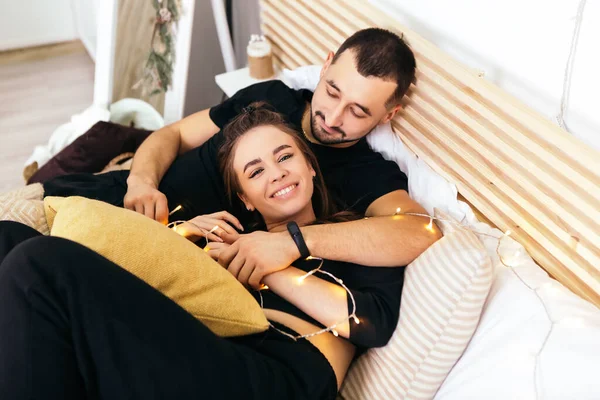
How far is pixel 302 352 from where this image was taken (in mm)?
1116

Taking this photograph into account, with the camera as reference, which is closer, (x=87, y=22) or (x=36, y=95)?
(x=36, y=95)

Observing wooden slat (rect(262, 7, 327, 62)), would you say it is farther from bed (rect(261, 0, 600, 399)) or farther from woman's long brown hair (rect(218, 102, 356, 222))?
woman's long brown hair (rect(218, 102, 356, 222))

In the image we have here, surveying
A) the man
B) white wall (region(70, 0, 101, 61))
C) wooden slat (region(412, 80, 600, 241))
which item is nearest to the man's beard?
the man

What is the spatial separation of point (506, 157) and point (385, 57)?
0.42 metres

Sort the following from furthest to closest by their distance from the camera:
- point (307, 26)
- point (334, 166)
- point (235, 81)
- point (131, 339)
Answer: point (235, 81) < point (307, 26) < point (334, 166) < point (131, 339)

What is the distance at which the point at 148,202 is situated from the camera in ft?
4.82

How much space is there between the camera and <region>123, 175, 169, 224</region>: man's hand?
1.46 m

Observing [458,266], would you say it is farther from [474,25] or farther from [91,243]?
[91,243]

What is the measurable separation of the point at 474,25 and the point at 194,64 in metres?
1.59

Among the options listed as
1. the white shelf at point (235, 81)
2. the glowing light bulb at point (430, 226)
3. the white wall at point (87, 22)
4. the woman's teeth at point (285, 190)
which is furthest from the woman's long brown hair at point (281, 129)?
the white wall at point (87, 22)

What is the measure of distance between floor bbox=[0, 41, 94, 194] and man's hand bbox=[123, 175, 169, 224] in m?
1.32

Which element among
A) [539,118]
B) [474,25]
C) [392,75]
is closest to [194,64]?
[392,75]

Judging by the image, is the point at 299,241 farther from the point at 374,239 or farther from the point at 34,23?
the point at 34,23

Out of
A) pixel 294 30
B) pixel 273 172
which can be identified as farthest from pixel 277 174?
pixel 294 30
